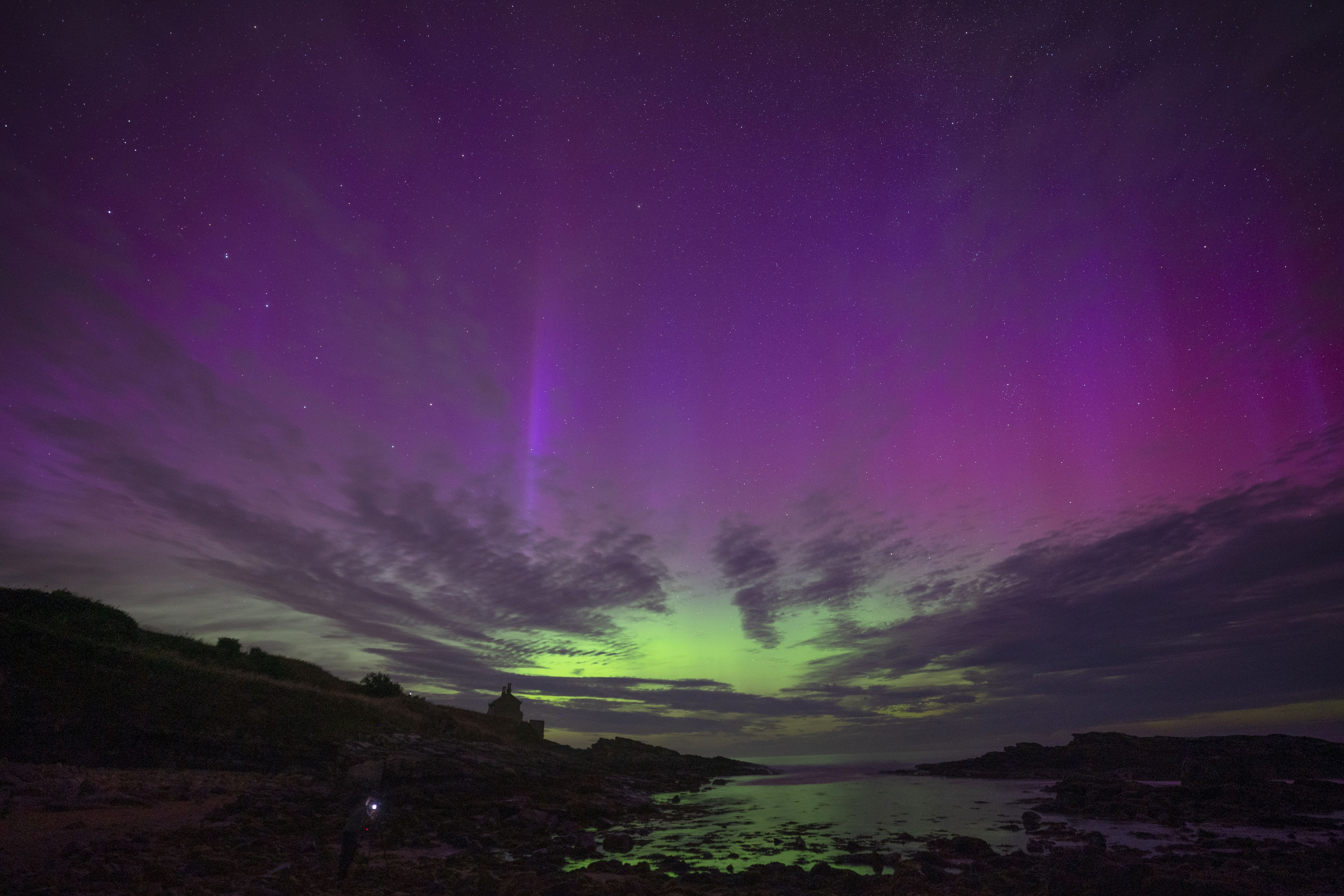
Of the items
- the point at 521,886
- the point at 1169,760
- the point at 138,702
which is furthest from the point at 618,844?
the point at 1169,760

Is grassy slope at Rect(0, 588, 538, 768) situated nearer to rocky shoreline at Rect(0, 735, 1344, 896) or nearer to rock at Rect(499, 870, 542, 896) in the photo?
rocky shoreline at Rect(0, 735, 1344, 896)

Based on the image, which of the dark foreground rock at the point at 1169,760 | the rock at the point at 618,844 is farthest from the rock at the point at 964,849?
the dark foreground rock at the point at 1169,760

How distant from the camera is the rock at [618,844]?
22344mm

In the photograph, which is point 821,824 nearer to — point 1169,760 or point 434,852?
point 434,852

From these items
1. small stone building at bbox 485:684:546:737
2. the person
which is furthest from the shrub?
the person

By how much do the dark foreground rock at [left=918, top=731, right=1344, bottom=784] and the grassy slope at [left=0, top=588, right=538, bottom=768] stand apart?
59.0m

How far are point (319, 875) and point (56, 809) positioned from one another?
970 cm

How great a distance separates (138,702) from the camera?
27734 mm

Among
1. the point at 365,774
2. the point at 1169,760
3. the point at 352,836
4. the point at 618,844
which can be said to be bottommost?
the point at 1169,760

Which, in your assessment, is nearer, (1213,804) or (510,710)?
(1213,804)

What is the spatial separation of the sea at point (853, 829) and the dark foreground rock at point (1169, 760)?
6438 mm

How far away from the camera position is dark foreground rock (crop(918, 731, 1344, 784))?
3809cm

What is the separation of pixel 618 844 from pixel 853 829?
48.4 feet

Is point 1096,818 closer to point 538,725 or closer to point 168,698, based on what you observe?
point 168,698
